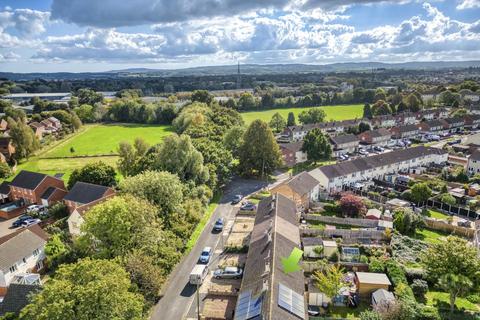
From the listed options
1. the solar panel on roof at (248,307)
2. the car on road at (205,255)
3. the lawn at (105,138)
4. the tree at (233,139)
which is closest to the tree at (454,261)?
the solar panel on roof at (248,307)

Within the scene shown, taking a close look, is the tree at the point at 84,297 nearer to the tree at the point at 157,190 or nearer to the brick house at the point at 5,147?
the tree at the point at 157,190

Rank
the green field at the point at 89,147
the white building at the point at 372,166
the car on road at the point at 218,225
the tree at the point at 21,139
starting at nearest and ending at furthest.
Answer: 1. the car on road at the point at 218,225
2. the white building at the point at 372,166
3. the green field at the point at 89,147
4. the tree at the point at 21,139

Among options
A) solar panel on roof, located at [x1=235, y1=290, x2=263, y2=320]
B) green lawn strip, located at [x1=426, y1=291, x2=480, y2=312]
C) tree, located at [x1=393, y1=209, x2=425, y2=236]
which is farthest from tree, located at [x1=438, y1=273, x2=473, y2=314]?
solar panel on roof, located at [x1=235, y1=290, x2=263, y2=320]

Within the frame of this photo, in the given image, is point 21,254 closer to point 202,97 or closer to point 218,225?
point 218,225

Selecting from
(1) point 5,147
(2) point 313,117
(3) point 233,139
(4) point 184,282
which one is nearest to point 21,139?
(1) point 5,147

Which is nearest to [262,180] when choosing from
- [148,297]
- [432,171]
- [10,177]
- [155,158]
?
[155,158]

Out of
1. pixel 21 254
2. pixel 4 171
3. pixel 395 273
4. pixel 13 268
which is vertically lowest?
pixel 13 268

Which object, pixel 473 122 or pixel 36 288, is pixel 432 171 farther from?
pixel 36 288
